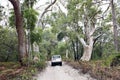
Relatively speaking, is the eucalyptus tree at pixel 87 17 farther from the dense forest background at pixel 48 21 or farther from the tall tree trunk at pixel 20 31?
the tall tree trunk at pixel 20 31

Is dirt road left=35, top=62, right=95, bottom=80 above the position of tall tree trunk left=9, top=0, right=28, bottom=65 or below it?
below

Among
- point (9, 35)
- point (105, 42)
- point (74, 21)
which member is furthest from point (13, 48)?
point (105, 42)

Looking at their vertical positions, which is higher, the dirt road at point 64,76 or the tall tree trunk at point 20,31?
the tall tree trunk at point 20,31

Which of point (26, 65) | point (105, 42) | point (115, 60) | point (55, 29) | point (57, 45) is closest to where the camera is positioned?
point (115, 60)

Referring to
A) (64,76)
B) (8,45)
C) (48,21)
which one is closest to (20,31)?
(64,76)

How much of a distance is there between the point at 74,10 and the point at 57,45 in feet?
137

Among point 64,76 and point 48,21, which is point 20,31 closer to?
point 64,76

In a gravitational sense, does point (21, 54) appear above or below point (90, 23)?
below

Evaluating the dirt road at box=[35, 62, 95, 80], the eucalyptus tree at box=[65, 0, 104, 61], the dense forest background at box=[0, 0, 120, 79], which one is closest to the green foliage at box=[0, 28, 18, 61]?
the dense forest background at box=[0, 0, 120, 79]

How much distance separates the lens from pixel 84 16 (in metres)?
37.8

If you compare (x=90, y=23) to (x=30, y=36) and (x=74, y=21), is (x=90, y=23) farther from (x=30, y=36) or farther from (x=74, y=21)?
(x=30, y=36)

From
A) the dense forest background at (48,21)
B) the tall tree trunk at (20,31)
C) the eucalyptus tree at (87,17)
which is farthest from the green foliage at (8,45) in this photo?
the tall tree trunk at (20,31)

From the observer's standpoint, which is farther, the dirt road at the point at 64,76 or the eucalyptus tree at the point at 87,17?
the eucalyptus tree at the point at 87,17

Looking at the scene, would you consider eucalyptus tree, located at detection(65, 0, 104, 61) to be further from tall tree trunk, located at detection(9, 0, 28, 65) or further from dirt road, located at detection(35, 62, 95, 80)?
dirt road, located at detection(35, 62, 95, 80)
